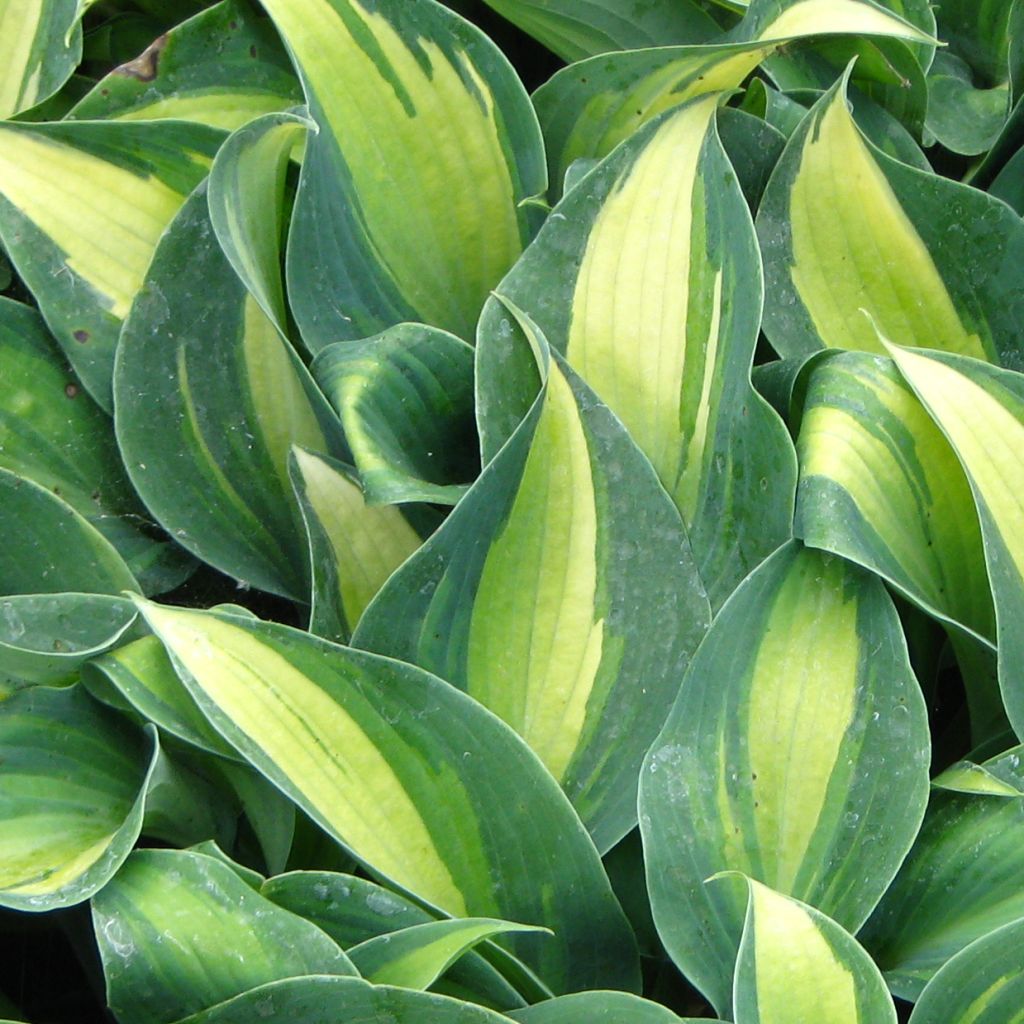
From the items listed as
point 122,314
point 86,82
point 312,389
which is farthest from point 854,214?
point 86,82

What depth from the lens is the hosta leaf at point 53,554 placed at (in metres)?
0.77

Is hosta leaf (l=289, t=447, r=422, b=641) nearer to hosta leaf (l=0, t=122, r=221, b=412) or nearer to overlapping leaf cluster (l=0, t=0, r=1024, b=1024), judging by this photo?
overlapping leaf cluster (l=0, t=0, r=1024, b=1024)

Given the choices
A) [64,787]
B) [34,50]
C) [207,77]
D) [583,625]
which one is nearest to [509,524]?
[583,625]

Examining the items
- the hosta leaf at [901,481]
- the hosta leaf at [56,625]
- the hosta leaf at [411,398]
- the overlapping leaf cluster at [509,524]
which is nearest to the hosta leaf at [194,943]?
the overlapping leaf cluster at [509,524]

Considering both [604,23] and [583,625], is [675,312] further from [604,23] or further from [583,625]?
[604,23]

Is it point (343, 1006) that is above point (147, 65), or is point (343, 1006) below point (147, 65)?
below

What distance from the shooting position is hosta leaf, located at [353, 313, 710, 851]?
704 mm

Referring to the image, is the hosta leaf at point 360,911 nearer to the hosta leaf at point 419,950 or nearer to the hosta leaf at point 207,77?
the hosta leaf at point 419,950

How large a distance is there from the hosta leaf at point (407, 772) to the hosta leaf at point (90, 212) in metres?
0.31

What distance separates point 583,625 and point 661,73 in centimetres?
41

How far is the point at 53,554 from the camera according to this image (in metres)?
0.78

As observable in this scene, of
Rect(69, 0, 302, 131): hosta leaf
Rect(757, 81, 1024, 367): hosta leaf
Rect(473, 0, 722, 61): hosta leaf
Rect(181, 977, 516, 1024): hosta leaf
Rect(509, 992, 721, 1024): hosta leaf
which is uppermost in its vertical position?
Rect(473, 0, 722, 61): hosta leaf

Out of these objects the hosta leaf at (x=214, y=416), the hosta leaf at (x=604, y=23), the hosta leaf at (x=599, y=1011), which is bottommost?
the hosta leaf at (x=599, y=1011)

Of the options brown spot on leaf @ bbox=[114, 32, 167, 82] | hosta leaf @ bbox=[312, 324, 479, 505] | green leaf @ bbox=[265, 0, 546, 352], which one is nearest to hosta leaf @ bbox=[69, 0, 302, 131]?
brown spot on leaf @ bbox=[114, 32, 167, 82]
